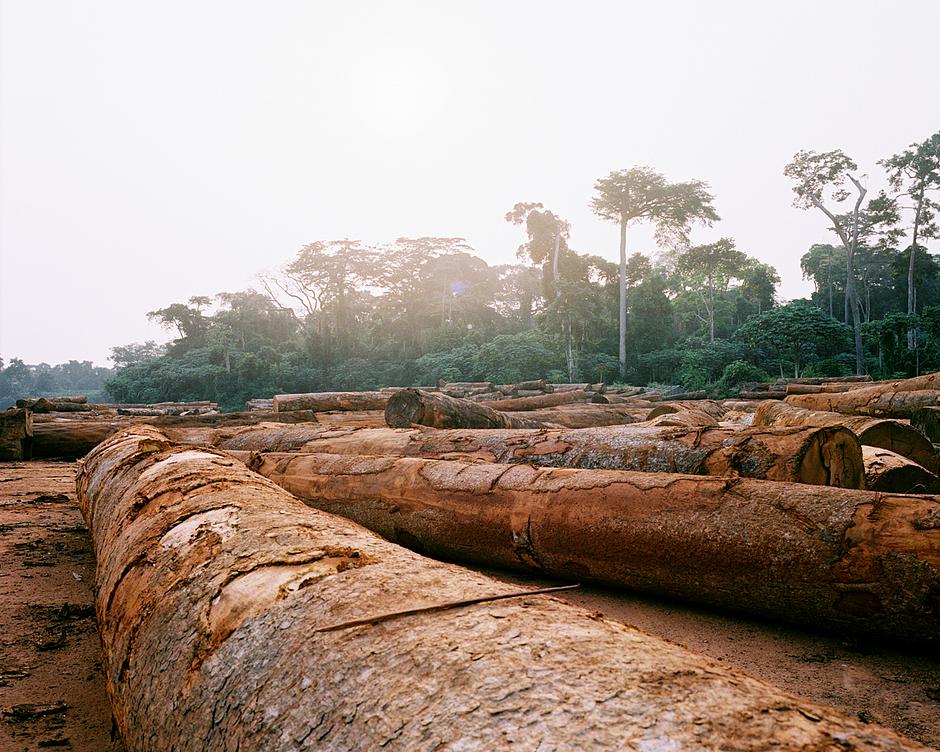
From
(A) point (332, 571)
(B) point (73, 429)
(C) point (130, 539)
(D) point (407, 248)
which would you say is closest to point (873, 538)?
(A) point (332, 571)

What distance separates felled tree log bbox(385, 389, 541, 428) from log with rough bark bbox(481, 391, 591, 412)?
5289 mm

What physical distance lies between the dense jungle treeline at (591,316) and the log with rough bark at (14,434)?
21.3 metres

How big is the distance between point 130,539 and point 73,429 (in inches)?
303

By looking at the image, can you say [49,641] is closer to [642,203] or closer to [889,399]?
[889,399]

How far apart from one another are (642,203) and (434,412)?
94.1 ft

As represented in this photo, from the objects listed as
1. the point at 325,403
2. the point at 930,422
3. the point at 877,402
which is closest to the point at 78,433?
the point at 325,403

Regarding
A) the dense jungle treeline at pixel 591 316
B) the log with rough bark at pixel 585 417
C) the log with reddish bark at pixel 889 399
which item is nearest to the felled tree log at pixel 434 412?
the log with rough bark at pixel 585 417

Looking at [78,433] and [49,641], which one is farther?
[78,433]

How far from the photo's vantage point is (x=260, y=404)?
72.3 ft

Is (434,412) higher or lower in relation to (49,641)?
higher

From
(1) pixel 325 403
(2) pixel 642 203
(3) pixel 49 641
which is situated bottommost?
(3) pixel 49 641

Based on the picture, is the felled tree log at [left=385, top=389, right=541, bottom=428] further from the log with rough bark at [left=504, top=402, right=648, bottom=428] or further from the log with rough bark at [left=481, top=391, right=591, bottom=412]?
the log with rough bark at [left=481, top=391, right=591, bottom=412]

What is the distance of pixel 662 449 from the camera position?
121 inches

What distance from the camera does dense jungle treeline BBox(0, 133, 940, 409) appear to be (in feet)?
88.1
